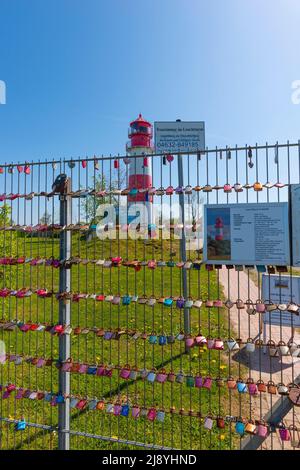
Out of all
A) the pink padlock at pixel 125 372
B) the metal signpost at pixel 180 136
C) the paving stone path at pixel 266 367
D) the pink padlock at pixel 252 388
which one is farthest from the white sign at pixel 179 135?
the pink padlock at pixel 252 388

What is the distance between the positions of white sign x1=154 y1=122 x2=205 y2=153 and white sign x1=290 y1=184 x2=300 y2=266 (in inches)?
154

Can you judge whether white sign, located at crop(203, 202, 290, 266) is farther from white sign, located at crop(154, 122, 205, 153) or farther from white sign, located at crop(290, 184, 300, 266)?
white sign, located at crop(154, 122, 205, 153)

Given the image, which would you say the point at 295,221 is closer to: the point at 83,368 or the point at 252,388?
the point at 252,388

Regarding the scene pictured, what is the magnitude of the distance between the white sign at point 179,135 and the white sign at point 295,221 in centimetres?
392

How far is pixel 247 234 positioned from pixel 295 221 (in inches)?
17.7

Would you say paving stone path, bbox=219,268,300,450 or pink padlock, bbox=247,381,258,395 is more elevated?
pink padlock, bbox=247,381,258,395

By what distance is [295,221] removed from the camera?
10.3 ft

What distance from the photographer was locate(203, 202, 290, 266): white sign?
317 cm

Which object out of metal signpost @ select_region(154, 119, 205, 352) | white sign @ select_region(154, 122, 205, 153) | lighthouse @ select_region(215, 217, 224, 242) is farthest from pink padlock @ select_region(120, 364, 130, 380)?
white sign @ select_region(154, 122, 205, 153)

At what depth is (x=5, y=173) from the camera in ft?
13.9

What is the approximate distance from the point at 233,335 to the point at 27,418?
5.02 meters

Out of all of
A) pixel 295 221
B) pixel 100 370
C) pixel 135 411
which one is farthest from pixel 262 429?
pixel 295 221

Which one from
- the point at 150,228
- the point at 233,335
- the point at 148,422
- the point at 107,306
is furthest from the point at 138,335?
the point at 107,306
